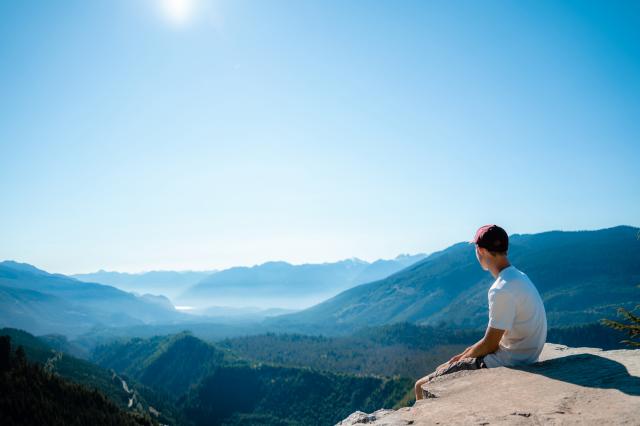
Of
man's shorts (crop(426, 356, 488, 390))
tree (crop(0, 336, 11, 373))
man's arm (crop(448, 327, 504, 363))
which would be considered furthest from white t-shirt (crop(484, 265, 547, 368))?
A: tree (crop(0, 336, 11, 373))

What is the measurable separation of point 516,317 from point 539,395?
65.3 inches

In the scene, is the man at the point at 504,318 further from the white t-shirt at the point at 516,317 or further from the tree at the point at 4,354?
the tree at the point at 4,354

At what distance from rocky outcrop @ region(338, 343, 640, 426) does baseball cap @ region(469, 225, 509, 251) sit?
90.8 inches

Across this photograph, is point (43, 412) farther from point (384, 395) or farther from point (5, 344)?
point (384, 395)

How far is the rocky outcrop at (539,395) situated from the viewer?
209 inches

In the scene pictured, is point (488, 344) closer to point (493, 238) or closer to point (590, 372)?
point (590, 372)

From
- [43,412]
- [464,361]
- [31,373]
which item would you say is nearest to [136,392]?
[31,373]

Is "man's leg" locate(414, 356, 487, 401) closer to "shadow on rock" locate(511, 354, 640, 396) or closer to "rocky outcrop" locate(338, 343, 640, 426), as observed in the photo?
"rocky outcrop" locate(338, 343, 640, 426)

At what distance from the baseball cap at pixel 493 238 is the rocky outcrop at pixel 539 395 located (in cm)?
231

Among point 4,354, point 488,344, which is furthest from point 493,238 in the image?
point 4,354

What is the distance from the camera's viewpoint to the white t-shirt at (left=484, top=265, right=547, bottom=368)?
7.21 metres

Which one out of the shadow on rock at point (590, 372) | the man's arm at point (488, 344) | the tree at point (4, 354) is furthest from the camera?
the tree at point (4, 354)

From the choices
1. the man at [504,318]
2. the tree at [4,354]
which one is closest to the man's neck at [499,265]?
the man at [504,318]

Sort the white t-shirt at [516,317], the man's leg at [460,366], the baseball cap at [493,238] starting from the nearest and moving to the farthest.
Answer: the white t-shirt at [516,317]
the baseball cap at [493,238]
the man's leg at [460,366]
